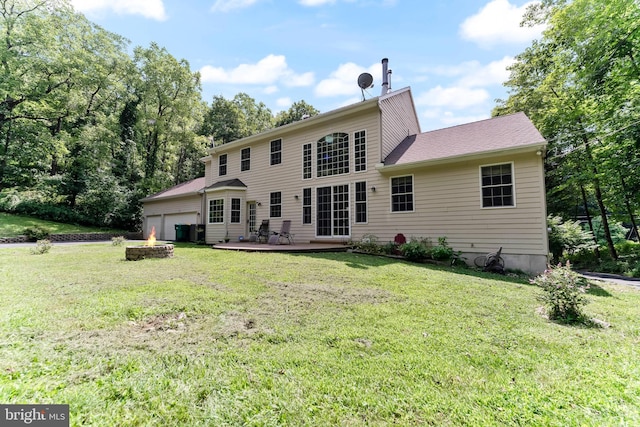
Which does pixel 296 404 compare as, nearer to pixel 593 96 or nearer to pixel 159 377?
pixel 159 377

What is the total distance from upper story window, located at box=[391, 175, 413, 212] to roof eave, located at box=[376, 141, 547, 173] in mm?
410

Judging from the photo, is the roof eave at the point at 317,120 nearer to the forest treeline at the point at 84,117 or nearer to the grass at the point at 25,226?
the grass at the point at 25,226

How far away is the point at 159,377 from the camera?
2.14 metres

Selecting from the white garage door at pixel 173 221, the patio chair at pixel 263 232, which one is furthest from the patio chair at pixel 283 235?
the white garage door at pixel 173 221

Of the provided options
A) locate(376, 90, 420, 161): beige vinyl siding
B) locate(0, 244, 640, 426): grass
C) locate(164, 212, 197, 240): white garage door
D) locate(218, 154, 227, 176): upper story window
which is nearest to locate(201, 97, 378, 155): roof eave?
locate(376, 90, 420, 161): beige vinyl siding

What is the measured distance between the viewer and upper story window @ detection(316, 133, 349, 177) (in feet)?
36.9

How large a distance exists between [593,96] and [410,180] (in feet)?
26.2

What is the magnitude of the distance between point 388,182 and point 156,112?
22726 millimetres

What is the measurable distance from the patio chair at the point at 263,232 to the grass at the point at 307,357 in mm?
7955

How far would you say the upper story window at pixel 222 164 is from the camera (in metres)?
15.6

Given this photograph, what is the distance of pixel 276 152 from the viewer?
1334 centimetres

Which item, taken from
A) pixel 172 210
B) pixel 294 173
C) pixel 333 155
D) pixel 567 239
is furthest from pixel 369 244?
pixel 172 210

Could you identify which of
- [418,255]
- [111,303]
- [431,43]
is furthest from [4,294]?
[431,43]

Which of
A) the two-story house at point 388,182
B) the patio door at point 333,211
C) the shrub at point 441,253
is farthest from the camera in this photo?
the patio door at point 333,211
